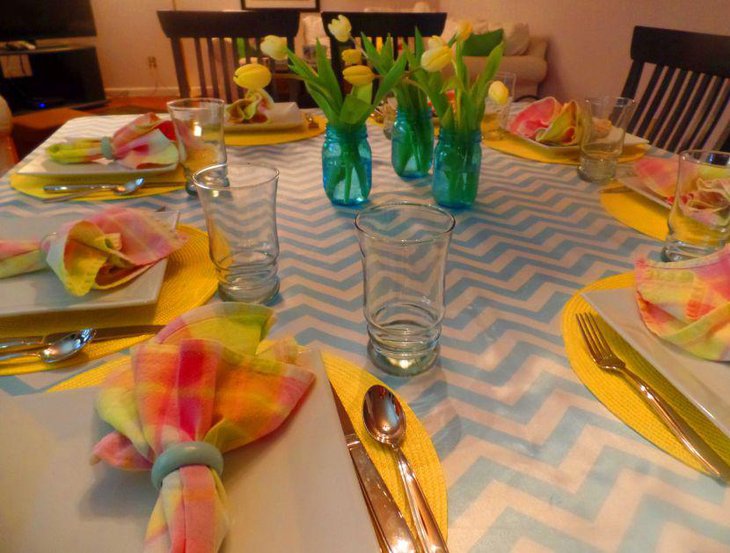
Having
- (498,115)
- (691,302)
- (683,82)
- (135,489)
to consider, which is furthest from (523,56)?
(135,489)

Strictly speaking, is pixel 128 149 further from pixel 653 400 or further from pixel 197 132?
pixel 653 400

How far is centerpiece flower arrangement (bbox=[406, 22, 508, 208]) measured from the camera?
2.32 ft

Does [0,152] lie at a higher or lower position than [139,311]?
lower

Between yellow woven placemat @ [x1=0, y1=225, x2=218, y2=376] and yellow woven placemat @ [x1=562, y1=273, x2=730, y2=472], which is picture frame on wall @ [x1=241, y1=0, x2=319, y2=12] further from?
yellow woven placemat @ [x1=562, y1=273, x2=730, y2=472]

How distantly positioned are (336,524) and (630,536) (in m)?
0.20

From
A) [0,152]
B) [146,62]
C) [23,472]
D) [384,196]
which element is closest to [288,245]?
[384,196]

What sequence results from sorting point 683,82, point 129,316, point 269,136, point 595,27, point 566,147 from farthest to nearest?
point 595,27
point 683,82
point 269,136
point 566,147
point 129,316

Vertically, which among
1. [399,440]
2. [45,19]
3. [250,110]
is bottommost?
[399,440]

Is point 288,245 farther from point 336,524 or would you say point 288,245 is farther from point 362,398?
point 336,524

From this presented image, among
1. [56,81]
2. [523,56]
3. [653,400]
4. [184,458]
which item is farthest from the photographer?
[56,81]

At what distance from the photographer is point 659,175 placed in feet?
2.69

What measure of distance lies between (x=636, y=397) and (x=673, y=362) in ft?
0.14

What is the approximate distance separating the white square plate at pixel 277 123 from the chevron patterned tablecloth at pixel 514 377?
14.7 inches

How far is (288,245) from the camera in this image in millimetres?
703
